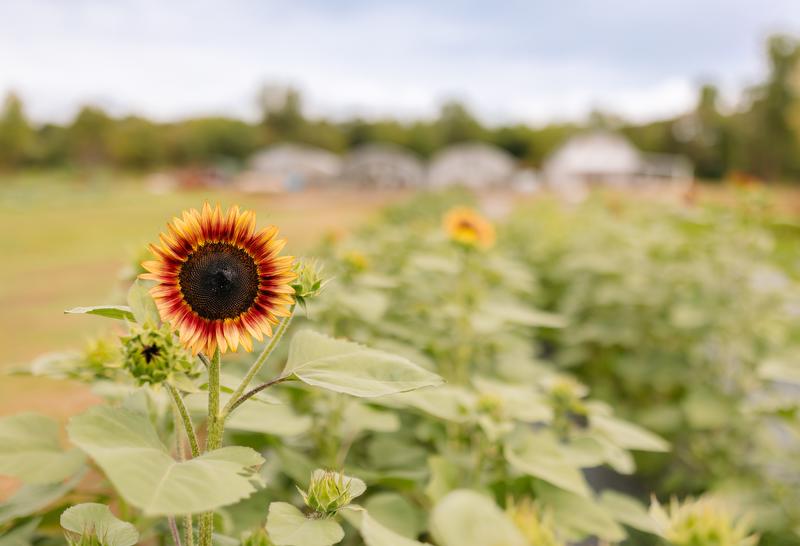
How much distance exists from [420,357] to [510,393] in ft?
1.32

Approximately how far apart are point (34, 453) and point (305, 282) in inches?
18.8

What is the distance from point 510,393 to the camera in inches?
52.1

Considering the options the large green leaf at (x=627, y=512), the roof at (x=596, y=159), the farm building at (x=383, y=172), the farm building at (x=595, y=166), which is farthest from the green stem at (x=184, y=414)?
the farm building at (x=383, y=172)

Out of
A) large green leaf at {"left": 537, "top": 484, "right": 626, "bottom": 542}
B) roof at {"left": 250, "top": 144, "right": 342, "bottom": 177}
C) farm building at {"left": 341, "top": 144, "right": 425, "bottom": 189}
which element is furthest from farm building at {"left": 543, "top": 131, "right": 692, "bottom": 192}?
large green leaf at {"left": 537, "top": 484, "right": 626, "bottom": 542}

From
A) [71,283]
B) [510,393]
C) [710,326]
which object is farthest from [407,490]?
[71,283]

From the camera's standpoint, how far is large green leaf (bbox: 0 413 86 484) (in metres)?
0.84

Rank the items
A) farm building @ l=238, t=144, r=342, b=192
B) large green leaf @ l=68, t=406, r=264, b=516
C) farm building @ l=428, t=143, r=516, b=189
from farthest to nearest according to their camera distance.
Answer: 1. farm building @ l=428, t=143, r=516, b=189
2. farm building @ l=238, t=144, r=342, b=192
3. large green leaf @ l=68, t=406, r=264, b=516

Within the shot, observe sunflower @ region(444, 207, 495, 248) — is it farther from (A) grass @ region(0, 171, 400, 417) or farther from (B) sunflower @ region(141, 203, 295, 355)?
(B) sunflower @ region(141, 203, 295, 355)

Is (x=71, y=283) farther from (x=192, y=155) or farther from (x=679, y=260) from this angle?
(x=192, y=155)

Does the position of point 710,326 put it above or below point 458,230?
below

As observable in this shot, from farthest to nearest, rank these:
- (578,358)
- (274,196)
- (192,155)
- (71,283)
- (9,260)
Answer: (192,155) < (274,196) < (9,260) < (71,283) < (578,358)

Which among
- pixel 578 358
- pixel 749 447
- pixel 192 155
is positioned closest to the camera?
pixel 749 447

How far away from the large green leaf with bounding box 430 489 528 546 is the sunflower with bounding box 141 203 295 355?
272 millimetres

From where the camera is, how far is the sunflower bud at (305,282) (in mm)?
741
